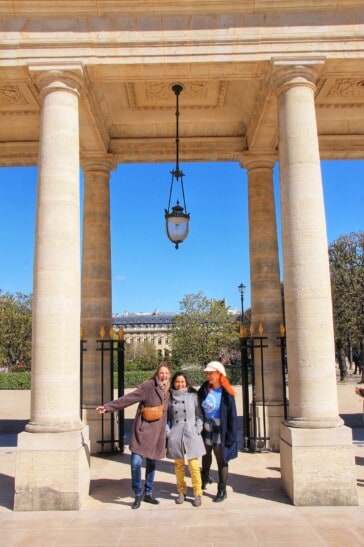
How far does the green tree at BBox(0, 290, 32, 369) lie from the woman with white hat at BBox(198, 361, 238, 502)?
2055 inches

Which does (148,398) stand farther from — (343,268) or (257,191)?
(343,268)

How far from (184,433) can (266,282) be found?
251 inches

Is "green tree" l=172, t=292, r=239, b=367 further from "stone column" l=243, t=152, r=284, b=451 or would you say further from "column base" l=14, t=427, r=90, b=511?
"column base" l=14, t=427, r=90, b=511

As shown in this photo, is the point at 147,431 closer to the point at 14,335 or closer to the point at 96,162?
the point at 96,162

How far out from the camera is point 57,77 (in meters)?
9.60

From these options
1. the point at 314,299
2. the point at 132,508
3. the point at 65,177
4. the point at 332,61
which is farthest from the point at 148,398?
the point at 332,61

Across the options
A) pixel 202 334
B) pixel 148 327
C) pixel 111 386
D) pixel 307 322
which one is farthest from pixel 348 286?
pixel 148 327

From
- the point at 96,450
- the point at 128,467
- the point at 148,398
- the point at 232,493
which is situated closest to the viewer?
the point at 148,398

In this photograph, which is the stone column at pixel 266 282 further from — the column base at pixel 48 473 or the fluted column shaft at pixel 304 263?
the column base at pixel 48 473

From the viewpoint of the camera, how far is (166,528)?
723 centimetres

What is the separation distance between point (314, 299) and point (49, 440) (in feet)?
16.9

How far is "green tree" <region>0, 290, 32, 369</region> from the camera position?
5772 centimetres

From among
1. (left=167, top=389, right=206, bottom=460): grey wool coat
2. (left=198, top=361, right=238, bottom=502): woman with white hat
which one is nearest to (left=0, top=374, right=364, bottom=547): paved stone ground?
(left=198, top=361, right=238, bottom=502): woman with white hat

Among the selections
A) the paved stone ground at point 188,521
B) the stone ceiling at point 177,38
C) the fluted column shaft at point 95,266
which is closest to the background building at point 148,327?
the fluted column shaft at point 95,266
